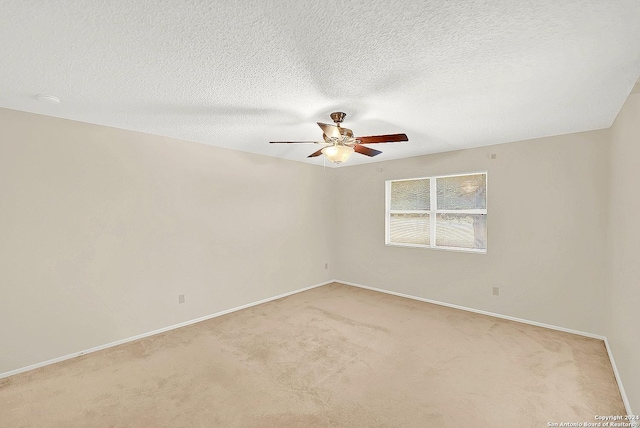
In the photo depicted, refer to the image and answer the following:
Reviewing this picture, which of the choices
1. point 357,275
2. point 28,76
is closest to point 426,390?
point 357,275

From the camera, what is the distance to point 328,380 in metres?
2.33

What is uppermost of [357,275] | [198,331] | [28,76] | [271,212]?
[28,76]

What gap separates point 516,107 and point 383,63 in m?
1.58

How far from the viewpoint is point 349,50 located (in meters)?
1.62

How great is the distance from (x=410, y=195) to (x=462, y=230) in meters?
1.05

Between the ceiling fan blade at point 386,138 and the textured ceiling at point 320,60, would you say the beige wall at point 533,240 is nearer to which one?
the textured ceiling at point 320,60

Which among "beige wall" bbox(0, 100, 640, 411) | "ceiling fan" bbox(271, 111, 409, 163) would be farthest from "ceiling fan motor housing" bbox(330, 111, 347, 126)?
"beige wall" bbox(0, 100, 640, 411)

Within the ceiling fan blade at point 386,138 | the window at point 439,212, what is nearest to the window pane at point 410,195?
the window at point 439,212

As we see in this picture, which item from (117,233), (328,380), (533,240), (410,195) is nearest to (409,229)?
(410,195)

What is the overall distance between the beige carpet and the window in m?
1.34

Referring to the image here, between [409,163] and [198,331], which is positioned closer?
[198,331]

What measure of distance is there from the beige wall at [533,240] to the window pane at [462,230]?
179 mm

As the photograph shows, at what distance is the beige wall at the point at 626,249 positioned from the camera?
74.8 inches

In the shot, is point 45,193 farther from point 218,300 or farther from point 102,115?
point 218,300
